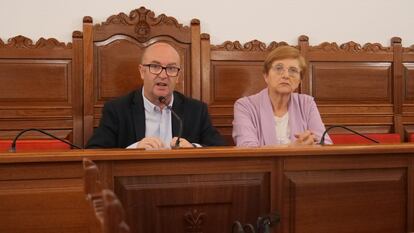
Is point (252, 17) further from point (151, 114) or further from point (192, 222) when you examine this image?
point (192, 222)

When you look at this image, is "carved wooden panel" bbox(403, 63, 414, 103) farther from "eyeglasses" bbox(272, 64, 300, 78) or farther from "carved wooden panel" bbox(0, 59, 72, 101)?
"carved wooden panel" bbox(0, 59, 72, 101)

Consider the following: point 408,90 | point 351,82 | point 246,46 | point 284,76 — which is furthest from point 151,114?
point 408,90

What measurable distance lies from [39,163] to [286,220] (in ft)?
2.34

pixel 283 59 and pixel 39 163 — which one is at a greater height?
pixel 283 59

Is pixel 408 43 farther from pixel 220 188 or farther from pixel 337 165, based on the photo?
pixel 220 188

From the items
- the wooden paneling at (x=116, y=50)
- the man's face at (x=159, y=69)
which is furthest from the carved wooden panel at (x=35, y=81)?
the man's face at (x=159, y=69)

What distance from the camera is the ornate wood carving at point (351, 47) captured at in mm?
3029

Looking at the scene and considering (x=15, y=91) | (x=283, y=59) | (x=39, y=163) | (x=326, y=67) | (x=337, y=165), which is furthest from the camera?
(x=326, y=67)

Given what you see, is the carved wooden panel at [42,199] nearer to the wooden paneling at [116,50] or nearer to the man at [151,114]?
the man at [151,114]

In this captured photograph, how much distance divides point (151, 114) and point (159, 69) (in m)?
0.22

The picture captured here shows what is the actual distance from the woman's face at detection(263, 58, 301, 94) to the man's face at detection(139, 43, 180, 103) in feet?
1.53

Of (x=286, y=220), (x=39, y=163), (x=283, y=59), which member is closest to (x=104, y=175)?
(x=39, y=163)

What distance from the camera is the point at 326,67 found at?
3.03 meters

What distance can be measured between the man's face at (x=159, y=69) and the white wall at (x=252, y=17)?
2.06ft
